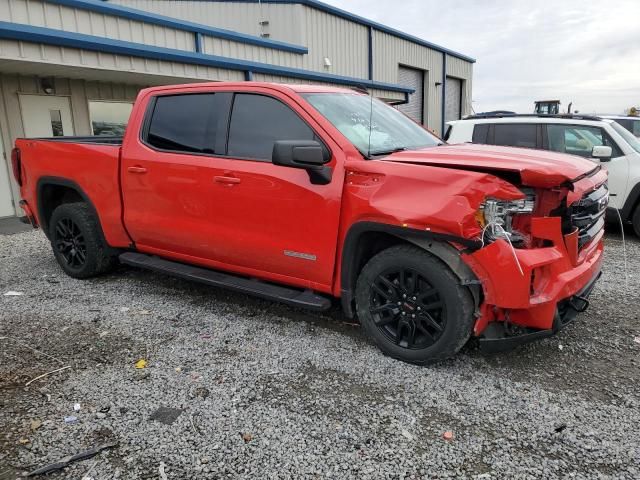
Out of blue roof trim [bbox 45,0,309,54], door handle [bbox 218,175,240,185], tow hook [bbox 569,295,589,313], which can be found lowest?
tow hook [bbox 569,295,589,313]

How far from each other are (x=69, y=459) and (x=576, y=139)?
25.2 feet

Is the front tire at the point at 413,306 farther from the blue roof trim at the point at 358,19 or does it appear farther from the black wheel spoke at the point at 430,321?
the blue roof trim at the point at 358,19

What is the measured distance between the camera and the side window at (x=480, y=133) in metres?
8.14

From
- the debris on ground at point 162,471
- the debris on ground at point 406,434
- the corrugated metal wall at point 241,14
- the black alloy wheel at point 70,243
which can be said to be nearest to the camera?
the debris on ground at point 162,471

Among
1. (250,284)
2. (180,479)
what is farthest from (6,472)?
(250,284)

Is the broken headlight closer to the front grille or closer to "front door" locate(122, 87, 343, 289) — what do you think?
the front grille

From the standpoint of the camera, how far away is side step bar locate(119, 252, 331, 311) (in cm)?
367

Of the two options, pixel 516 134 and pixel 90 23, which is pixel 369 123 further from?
pixel 90 23

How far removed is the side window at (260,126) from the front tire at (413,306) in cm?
115

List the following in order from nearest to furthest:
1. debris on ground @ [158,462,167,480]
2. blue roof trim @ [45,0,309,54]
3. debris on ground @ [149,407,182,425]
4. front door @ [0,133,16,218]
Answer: debris on ground @ [158,462,167,480] < debris on ground @ [149,407,182,425] < blue roof trim @ [45,0,309,54] < front door @ [0,133,16,218]

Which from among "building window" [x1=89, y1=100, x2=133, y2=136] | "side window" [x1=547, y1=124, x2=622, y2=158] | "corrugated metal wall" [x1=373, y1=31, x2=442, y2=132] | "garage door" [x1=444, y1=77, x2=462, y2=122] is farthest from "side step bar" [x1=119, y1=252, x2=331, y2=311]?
"garage door" [x1=444, y1=77, x2=462, y2=122]

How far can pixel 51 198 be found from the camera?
18.5 feet

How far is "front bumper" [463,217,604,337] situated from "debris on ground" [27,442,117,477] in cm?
228

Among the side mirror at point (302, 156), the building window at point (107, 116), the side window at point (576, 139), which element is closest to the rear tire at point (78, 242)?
the side mirror at point (302, 156)
